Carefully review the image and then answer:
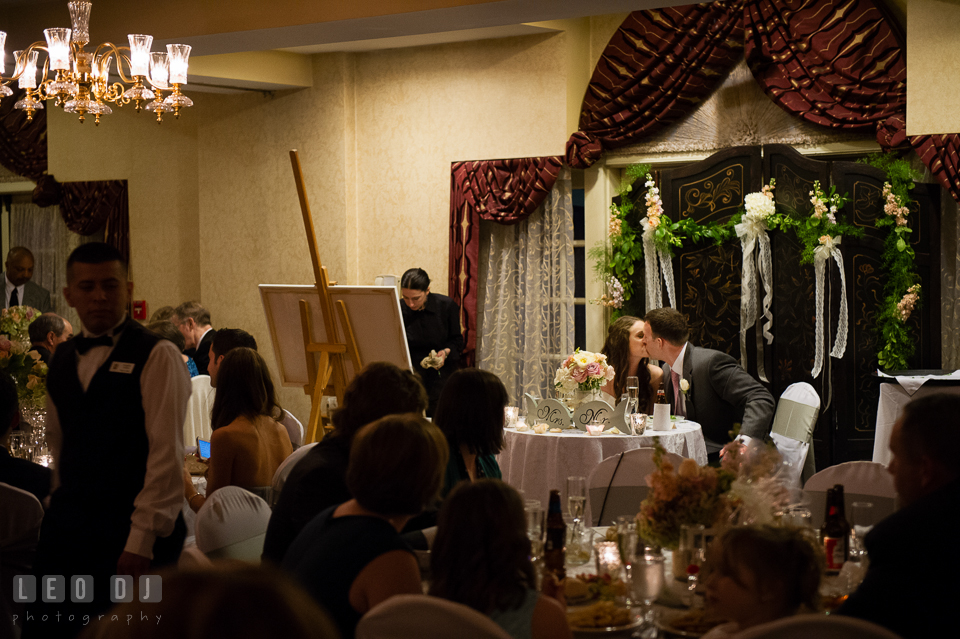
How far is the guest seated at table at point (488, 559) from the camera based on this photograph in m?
1.93

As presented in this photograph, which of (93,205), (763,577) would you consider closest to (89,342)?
(763,577)

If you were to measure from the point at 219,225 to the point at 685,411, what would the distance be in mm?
5110

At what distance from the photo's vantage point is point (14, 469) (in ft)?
11.1

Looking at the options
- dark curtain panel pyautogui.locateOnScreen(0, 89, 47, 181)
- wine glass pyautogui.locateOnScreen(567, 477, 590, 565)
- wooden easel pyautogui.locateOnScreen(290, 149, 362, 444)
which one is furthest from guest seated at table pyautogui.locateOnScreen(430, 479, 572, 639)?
dark curtain panel pyautogui.locateOnScreen(0, 89, 47, 181)

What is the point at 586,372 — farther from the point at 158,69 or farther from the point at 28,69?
the point at 28,69

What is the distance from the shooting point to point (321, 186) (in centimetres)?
836

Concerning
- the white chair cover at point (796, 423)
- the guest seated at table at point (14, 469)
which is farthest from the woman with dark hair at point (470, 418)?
the white chair cover at point (796, 423)

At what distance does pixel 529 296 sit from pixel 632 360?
2.08 m

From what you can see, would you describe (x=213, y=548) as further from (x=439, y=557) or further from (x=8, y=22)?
(x=8, y=22)

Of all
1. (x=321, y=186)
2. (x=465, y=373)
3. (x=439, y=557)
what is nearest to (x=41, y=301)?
(x=321, y=186)

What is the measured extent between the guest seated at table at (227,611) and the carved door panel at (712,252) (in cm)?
633

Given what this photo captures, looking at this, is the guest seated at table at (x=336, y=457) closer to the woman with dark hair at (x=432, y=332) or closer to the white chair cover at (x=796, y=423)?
the white chair cover at (x=796, y=423)

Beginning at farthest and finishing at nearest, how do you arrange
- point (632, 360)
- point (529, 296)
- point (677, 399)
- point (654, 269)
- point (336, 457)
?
point (529, 296) → point (654, 269) → point (632, 360) → point (677, 399) → point (336, 457)

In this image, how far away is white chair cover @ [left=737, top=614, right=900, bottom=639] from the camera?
1768 mm
